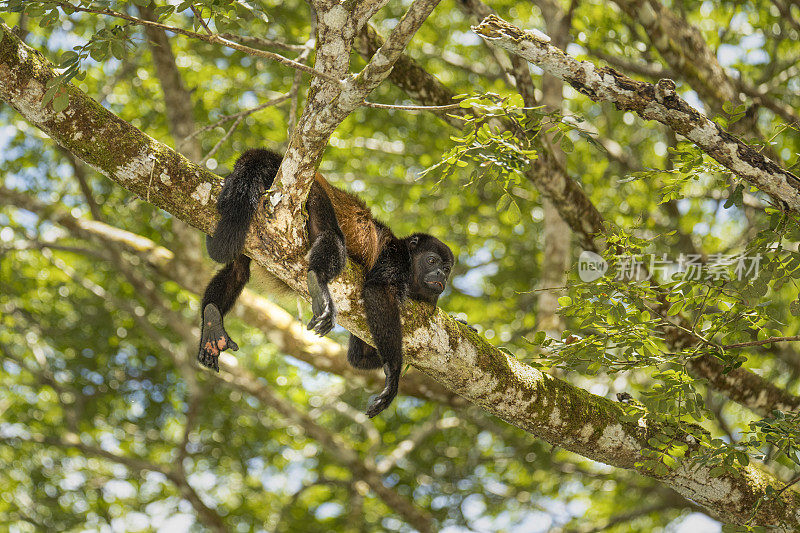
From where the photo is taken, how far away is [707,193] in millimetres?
8641

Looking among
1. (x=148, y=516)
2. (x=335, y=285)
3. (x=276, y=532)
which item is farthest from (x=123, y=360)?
(x=335, y=285)

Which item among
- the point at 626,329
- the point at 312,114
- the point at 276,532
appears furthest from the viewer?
the point at 276,532

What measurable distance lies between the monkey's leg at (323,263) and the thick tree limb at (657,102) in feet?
4.43

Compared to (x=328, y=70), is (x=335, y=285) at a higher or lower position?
lower

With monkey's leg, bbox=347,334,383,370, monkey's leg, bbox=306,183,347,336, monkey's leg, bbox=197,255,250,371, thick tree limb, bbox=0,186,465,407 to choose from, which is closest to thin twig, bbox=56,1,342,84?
monkey's leg, bbox=306,183,347,336

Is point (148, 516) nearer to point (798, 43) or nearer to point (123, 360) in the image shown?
point (123, 360)

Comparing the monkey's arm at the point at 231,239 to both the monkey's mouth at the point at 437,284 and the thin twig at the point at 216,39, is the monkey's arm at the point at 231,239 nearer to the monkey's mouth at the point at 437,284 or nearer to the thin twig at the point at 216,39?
the thin twig at the point at 216,39

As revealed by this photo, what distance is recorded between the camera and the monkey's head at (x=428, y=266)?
14.6 ft

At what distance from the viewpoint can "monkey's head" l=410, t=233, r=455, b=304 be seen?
14.6ft

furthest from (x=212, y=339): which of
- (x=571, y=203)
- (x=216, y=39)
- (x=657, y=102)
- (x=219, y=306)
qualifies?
(x=571, y=203)

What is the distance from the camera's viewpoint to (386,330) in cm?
362

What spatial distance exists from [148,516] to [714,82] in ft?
27.5

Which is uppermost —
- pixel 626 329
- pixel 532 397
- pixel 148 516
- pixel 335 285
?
pixel 335 285

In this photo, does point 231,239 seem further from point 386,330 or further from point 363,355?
point 363,355
